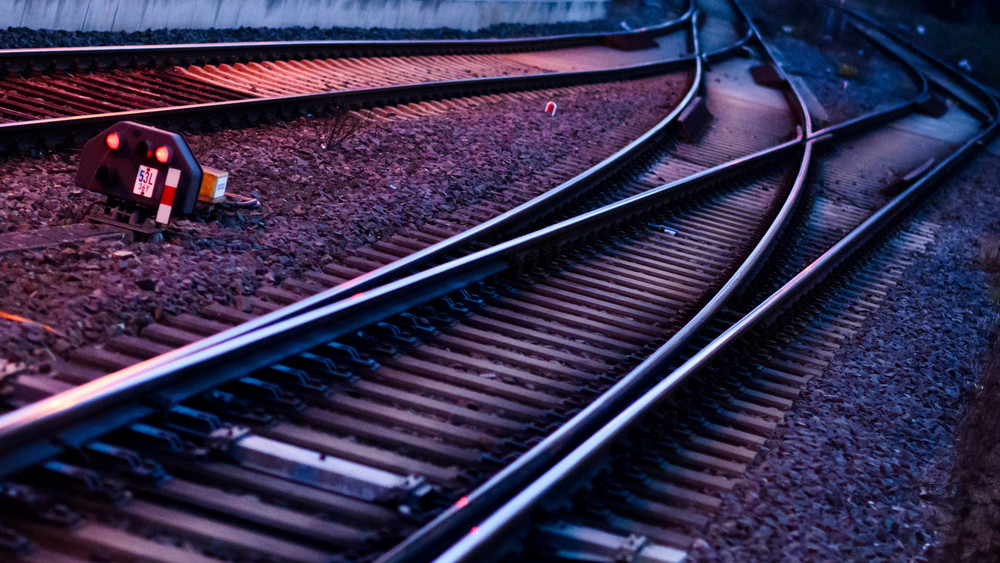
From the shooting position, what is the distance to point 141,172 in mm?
6641

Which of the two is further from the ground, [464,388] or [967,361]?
[967,361]

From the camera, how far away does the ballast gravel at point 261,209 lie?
17.8 feet

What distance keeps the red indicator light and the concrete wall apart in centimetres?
590

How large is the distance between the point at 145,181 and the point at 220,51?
6.29 metres

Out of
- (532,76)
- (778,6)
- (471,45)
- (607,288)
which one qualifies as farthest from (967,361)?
(778,6)

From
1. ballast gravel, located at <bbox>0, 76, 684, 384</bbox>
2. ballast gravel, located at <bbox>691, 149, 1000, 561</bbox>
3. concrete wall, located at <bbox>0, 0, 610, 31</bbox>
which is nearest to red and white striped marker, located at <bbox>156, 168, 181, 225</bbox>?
ballast gravel, located at <bbox>0, 76, 684, 384</bbox>

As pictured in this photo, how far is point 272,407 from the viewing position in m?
4.74

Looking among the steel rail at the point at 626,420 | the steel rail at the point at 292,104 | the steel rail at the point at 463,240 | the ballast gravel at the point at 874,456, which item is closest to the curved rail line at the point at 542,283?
the steel rail at the point at 463,240

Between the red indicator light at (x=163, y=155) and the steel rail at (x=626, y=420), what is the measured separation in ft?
10.5

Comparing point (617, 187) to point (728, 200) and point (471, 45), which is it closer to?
point (728, 200)

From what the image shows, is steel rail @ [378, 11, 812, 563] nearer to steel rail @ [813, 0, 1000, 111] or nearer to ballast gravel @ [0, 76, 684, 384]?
ballast gravel @ [0, 76, 684, 384]

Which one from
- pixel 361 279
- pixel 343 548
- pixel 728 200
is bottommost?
pixel 343 548

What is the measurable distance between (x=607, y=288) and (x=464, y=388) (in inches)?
96.6

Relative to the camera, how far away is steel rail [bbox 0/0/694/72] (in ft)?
32.8
